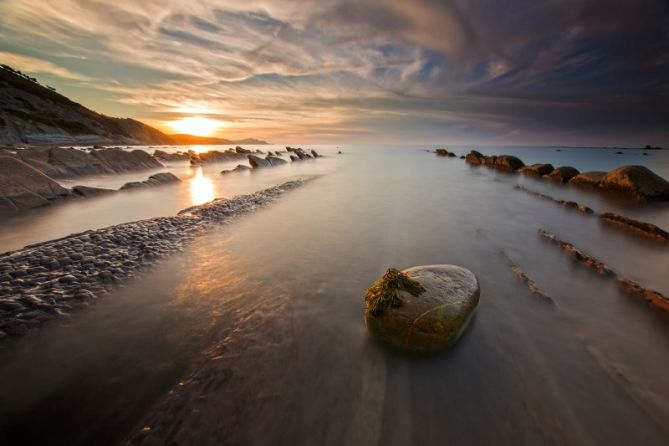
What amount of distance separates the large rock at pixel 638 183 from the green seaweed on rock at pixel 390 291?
25.1 meters

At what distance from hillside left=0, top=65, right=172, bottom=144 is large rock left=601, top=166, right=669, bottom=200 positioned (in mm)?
105814

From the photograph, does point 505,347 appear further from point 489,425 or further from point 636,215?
point 636,215

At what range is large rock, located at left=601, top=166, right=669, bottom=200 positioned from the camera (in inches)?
741

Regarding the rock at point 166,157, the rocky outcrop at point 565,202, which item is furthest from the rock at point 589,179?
the rock at point 166,157

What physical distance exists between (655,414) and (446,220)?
427 inches

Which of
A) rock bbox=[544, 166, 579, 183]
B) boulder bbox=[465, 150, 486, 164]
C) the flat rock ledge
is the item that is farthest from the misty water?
boulder bbox=[465, 150, 486, 164]

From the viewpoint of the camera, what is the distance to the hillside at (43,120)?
65.2 metres

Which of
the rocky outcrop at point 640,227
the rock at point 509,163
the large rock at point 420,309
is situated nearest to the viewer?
the large rock at point 420,309

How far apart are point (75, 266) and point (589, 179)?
37181 mm

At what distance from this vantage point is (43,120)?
76125 millimetres

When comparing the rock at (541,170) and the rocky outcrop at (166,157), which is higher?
the rock at (541,170)

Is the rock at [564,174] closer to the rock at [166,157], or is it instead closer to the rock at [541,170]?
the rock at [541,170]

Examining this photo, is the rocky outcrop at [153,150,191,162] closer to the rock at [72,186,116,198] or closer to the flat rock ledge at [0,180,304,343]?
the rock at [72,186,116,198]

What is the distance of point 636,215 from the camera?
15.3m
